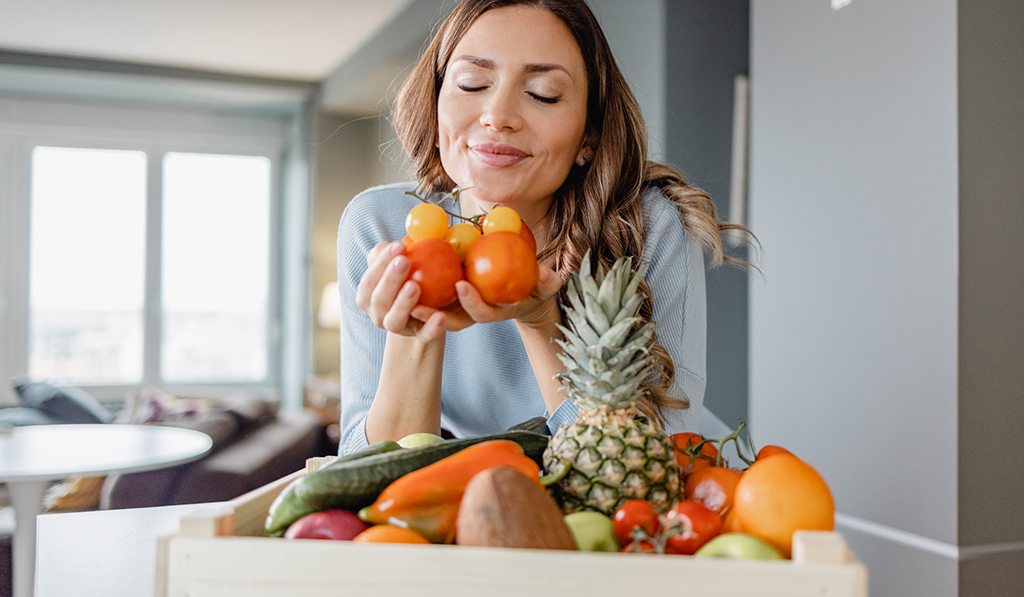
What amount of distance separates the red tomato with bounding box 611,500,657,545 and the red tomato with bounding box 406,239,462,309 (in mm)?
317

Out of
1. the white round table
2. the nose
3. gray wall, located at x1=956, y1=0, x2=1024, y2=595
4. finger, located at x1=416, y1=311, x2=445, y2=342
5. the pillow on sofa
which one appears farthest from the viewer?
the pillow on sofa

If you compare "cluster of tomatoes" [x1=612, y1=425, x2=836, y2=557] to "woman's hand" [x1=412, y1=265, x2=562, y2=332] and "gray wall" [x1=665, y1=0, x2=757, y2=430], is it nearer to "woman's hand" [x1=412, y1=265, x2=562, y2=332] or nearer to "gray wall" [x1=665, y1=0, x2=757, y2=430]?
"woman's hand" [x1=412, y1=265, x2=562, y2=332]

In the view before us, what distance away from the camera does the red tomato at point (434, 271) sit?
85cm

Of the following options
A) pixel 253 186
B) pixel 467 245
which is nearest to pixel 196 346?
pixel 253 186

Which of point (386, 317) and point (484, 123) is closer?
point (386, 317)

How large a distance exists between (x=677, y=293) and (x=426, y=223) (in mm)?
526

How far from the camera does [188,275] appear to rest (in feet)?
25.7

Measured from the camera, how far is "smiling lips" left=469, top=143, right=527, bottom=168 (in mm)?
1193

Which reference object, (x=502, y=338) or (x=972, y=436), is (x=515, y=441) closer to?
(x=502, y=338)

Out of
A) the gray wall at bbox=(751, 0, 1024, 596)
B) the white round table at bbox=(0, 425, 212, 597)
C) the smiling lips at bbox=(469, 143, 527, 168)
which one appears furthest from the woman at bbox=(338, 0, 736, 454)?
the white round table at bbox=(0, 425, 212, 597)

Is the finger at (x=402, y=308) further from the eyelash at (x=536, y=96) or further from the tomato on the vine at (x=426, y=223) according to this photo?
the eyelash at (x=536, y=96)

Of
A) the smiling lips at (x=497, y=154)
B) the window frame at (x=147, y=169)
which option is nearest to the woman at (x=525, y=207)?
the smiling lips at (x=497, y=154)

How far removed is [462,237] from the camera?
3.24 feet

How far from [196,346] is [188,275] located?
73cm
